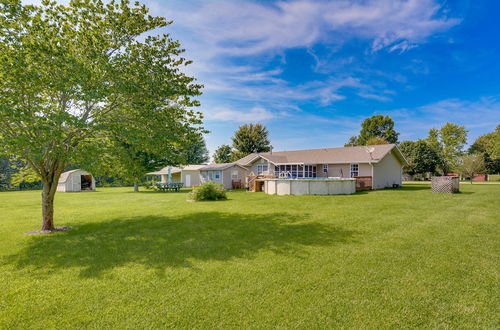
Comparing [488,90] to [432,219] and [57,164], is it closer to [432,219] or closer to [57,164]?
[432,219]

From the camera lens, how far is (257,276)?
180 inches

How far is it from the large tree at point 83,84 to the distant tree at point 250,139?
38.5 metres

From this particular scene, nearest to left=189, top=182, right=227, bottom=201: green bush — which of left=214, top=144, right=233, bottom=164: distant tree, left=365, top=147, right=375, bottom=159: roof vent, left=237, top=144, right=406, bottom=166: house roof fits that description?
left=237, top=144, right=406, bottom=166: house roof

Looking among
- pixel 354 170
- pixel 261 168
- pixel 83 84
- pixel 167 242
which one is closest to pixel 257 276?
pixel 167 242

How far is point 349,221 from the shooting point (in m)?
9.21

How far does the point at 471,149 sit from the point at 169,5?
73218mm

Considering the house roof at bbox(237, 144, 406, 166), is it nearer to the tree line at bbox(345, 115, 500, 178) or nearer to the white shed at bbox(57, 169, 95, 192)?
the tree line at bbox(345, 115, 500, 178)

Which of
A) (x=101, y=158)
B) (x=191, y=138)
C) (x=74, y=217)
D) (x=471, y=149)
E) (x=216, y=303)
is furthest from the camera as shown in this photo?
(x=471, y=149)

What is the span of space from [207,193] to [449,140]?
59.2 m

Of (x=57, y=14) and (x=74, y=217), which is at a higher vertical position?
(x=57, y=14)

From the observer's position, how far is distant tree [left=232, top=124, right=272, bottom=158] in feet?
159

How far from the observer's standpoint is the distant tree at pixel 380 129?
54.8 meters

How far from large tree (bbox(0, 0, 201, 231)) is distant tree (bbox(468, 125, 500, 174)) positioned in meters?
51.1

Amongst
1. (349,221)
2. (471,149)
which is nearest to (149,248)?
(349,221)
